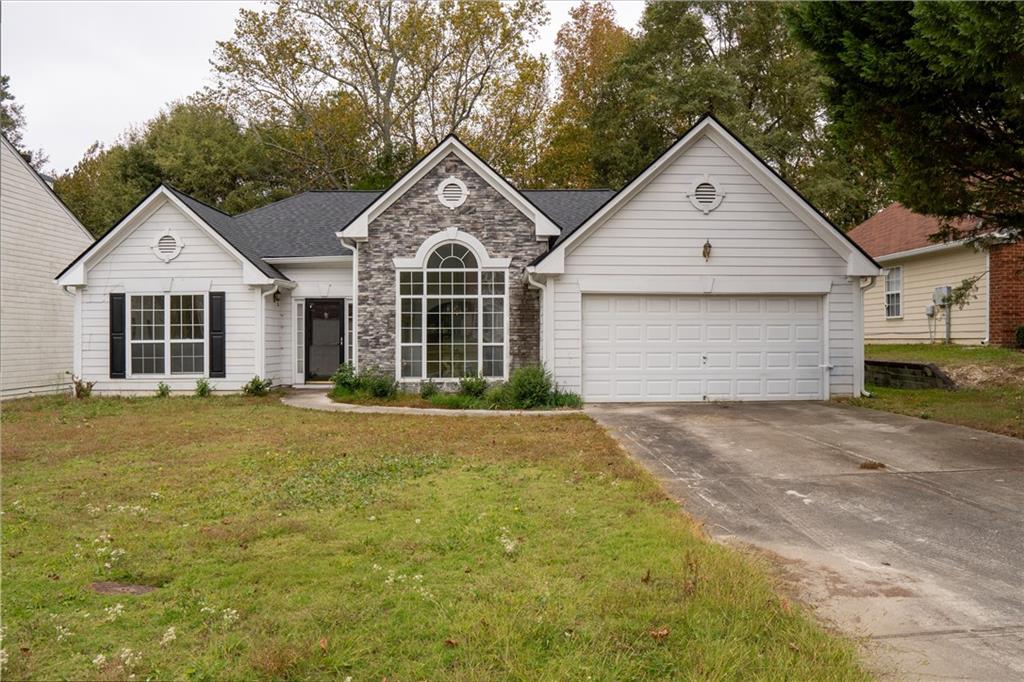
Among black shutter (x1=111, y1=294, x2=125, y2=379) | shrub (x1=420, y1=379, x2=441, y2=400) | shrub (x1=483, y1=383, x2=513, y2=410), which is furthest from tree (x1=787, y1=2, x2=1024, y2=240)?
black shutter (x1=111, y1=294, x2=125, y2=379)

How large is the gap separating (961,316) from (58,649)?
22.2 metres

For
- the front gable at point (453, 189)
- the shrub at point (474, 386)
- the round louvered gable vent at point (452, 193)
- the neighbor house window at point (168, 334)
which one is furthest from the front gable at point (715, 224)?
the neighbor house window at point (168, 334)

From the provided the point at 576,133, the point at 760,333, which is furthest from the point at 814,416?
the point at 576,133

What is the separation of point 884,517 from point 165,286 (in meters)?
15.7

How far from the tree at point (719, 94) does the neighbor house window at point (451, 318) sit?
738 inches

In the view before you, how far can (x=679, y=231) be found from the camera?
13883mm

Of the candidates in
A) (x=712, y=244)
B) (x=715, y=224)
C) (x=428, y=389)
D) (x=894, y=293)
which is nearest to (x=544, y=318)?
(x=428, y=389)

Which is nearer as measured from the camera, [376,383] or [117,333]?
[376,383]

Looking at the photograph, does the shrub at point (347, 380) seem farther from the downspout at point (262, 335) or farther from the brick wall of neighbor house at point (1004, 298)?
the brick wall of neighbor house at point (1004, 298)

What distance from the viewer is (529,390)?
13352mm

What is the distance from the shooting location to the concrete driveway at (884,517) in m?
3.57

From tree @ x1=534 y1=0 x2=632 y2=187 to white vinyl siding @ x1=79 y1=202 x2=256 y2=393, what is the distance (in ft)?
61.3

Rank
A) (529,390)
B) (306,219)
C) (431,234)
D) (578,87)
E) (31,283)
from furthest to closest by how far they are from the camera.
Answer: (578,87) < (306,219) < (31,283) < (431,234) < (529,390)

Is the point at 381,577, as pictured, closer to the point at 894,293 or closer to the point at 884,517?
the point at 884,517
